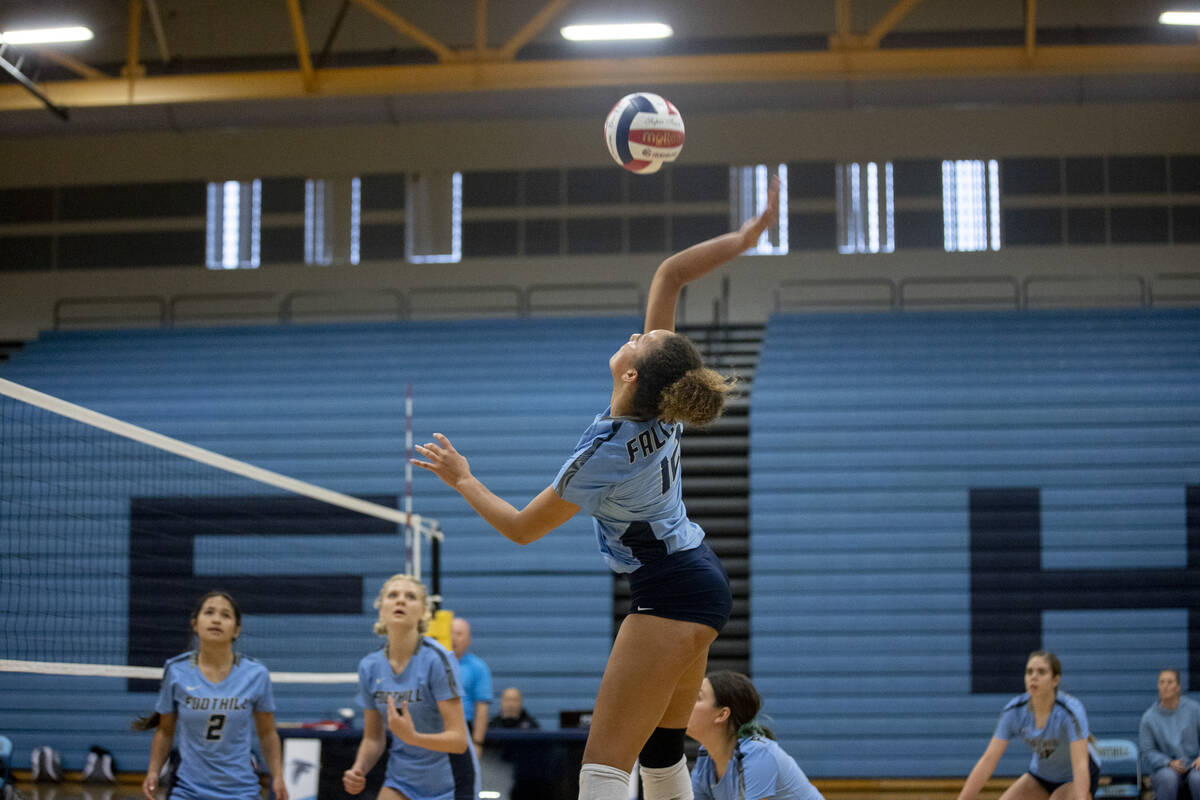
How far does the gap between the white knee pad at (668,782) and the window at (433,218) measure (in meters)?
14.1

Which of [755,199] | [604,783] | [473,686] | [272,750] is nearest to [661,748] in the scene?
[604,783]

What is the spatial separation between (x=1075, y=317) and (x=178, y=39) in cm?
1252

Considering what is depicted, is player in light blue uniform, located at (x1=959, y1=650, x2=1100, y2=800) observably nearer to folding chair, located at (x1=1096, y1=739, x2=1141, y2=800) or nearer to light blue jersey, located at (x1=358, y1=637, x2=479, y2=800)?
folding chair, located at (x1=1096, y1=739, x2=1141, y2=800)

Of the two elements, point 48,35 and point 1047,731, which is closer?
point 1047,731

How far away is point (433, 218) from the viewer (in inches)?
691

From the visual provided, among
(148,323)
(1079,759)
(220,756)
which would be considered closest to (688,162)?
(148,323)

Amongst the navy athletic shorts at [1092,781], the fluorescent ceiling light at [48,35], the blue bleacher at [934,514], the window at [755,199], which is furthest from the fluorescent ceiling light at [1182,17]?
the fluorescent ceiling light at [48,35]

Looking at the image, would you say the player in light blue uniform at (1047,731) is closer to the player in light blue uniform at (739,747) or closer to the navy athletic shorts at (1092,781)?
the navy athletic shorts at (1092,781)

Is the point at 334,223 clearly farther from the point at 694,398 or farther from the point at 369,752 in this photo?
the point at 694,398

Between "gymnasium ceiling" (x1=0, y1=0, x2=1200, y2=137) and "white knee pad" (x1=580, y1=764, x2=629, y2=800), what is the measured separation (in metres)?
10.5

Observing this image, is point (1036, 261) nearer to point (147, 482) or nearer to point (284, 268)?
point (284, 268)

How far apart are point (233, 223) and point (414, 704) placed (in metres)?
13.2

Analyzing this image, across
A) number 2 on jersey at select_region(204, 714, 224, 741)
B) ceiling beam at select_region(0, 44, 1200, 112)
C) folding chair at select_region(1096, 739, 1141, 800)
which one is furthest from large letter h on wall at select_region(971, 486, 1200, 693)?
number 2 on jersey at select_region(204, 714, 224, 741)

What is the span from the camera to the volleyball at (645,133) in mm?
4723
